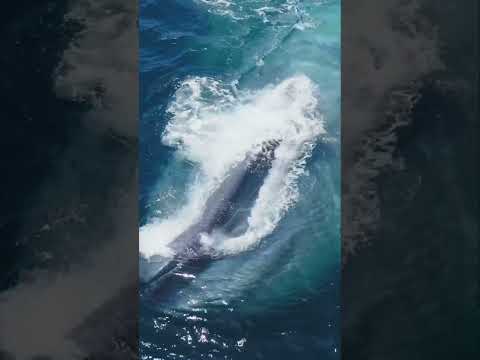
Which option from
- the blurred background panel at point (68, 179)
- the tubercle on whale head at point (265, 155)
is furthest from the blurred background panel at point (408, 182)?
the blurred background panel at point (68, 179)

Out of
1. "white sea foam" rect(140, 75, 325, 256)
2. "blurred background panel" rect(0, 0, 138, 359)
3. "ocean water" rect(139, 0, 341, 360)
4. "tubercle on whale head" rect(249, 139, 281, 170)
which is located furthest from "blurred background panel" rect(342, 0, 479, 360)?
"blurred background panel" rect(0, 0, 138, 359)

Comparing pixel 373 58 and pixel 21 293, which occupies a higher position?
pixel 373 58

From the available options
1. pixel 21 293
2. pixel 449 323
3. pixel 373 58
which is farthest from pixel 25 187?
pixel 449 323

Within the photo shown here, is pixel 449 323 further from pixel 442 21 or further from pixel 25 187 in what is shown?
pixel 25 187

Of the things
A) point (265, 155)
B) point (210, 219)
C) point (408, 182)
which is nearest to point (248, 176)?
point (265, 155)

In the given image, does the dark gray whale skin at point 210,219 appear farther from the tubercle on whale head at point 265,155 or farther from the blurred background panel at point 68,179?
the blurred background panel at point 68,179

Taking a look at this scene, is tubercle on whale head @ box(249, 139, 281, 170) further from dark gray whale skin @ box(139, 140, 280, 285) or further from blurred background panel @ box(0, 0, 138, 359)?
blurred background panel @ box(0, 0, 138, 359)
